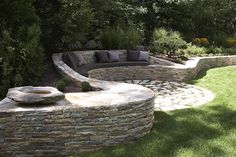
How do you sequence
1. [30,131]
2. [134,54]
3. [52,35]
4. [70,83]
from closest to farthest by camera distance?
[30,131] < [70,83] < [52,35] < [134,54]

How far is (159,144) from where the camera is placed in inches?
220

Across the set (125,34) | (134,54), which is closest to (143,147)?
(134,54)

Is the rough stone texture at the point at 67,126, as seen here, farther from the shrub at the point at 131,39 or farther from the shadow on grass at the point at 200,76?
the shrub at the point at 131,39

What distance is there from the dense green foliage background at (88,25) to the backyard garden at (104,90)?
3 centimetres

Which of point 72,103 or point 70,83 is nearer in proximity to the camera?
point 72,103

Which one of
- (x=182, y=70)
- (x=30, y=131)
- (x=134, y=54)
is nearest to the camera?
(x=30, y=131)

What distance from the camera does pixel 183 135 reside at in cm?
596

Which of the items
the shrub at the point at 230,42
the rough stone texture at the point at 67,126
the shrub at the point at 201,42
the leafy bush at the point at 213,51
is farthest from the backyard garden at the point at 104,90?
the shrub at the point at 230,42

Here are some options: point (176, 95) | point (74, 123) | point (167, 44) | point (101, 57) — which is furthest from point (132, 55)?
point (74, 123)

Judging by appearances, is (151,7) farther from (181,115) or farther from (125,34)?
(181,115)

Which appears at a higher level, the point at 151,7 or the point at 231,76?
the point at 151,7

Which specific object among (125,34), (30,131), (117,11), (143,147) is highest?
(117,11)

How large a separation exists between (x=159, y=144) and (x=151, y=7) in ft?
38.8

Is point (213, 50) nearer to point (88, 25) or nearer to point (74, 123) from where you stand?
point (88, 25)
